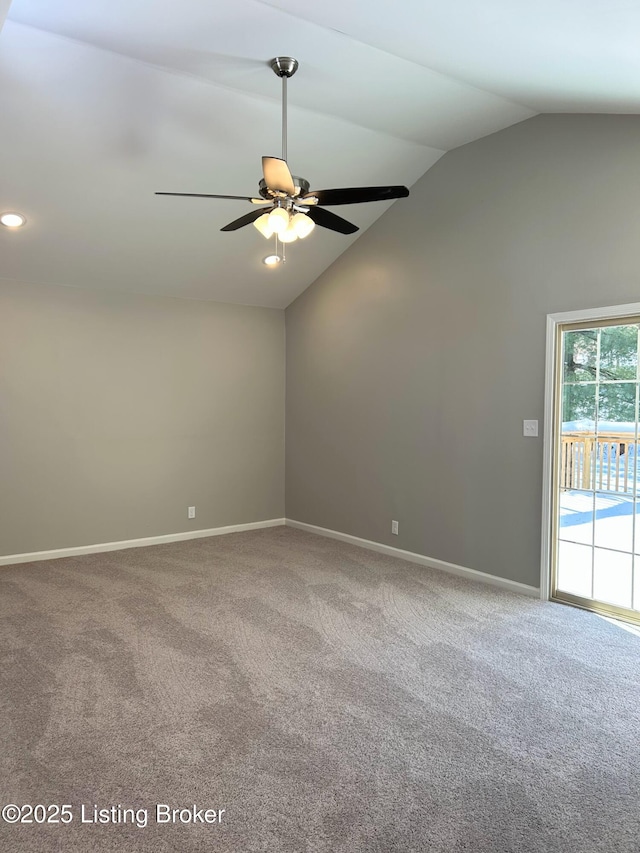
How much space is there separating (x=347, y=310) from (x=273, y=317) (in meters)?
1.11

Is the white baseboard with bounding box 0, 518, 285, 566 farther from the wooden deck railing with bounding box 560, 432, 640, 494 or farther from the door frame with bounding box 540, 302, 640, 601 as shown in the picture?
the wooden deck railing with bounding box 560, 432, 640, 494

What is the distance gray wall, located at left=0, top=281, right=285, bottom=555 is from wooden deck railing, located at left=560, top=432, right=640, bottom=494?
3.36 meters

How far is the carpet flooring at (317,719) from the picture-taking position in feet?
6.27

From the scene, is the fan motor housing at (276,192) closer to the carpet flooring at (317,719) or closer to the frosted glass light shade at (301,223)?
the frosted glass light shade at (301,223)

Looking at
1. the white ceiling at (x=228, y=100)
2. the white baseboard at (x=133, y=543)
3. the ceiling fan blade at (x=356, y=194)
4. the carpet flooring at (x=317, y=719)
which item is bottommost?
the carpet flooring at (x=317, y=719)

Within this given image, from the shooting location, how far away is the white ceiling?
8.85 feet

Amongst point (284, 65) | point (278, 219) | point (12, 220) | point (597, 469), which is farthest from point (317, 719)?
point (12, 220)

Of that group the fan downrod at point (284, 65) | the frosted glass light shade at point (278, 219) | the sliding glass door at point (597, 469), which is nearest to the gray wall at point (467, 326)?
the sliding glass door at point (597, 469)

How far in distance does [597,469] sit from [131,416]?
13.2 ft

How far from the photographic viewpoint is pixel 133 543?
18.3ft

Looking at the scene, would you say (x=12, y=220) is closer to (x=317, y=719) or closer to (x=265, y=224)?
(x=265, y=224)

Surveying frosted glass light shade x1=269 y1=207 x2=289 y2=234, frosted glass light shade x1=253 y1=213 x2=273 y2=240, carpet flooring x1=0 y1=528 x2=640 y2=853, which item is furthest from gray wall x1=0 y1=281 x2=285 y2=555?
frosted glass light shade x1=269 y1=207 x2=289 y2=234

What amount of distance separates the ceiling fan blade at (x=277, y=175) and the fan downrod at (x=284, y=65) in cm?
87

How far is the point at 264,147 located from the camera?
13.5 ft
